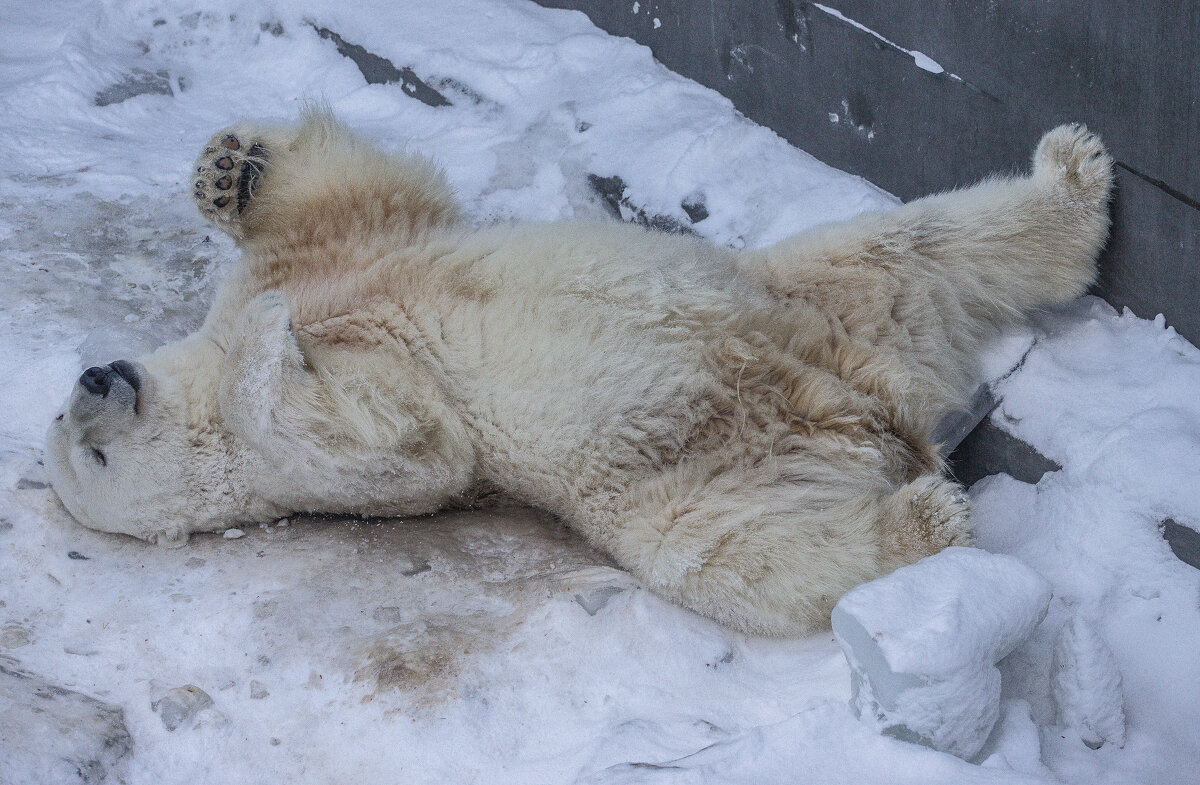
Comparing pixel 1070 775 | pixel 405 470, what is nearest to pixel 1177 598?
pixel 1070 775

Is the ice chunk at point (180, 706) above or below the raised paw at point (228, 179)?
below

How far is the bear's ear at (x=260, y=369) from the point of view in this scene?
2900 millimetres

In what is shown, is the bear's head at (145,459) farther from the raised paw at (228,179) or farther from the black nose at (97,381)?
the raised paw at (228,179)

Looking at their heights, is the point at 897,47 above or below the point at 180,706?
above

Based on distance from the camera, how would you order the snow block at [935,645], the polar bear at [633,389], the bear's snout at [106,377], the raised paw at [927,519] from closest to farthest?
the snow block at [935,645] < the raised paw at [927,519] < the polar bear at [633,389] < the bear's snout at [106,377]

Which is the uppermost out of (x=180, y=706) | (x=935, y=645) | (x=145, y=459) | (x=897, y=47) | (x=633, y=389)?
(x=897, y=47)

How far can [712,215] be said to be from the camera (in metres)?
4.37

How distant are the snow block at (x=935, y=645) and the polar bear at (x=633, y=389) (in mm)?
508

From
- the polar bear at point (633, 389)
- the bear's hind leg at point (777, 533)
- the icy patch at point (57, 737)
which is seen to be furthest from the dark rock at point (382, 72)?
the icy patch at point (57, 737)

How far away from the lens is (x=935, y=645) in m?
2.06

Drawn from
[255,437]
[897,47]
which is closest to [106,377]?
[255,437]

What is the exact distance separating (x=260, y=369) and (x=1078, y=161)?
2589 mm

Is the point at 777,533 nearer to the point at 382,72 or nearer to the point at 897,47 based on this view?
the point at 897,47

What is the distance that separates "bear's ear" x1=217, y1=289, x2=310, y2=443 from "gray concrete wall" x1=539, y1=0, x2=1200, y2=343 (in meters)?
2.39
